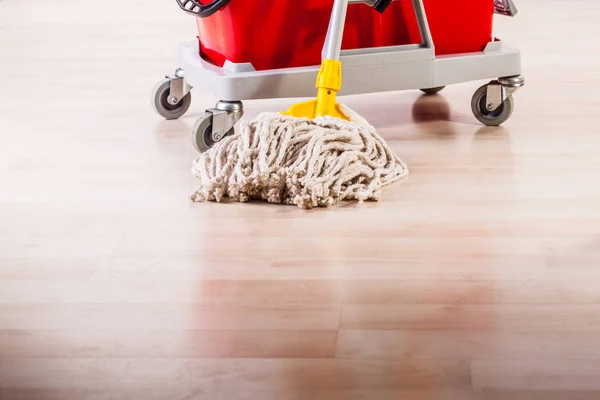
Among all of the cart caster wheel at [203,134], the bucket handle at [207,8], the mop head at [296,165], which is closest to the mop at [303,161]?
the mop head at [296,165]

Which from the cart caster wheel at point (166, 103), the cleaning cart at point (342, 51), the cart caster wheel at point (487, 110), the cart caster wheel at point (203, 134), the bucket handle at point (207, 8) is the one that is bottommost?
the cart caster wheel at point (487, 110)

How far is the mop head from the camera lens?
5.95 ft

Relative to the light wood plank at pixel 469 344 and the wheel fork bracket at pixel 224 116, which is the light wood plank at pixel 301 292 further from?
the wheel fork bracket at pixel 224 116

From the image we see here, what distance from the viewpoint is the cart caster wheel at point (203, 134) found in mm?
2062

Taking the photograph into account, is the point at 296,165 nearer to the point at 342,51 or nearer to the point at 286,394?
the point at 342,51

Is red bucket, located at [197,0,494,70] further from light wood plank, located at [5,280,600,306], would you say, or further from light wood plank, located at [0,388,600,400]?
light wood plank, located at [0,388,600,400]

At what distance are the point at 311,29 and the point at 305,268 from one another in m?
0.74

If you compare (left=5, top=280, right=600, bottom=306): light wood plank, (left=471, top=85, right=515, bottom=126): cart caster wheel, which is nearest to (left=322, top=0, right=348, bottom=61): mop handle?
(left=471, top=85, right=515, bottom=126): cart caster wheel

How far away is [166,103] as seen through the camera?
238 centimetres

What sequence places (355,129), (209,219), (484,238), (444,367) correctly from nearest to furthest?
(444,367), (484,238), (209,219), (355,129)

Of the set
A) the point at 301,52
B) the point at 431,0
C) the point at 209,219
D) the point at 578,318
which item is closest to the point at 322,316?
the point at 578,318

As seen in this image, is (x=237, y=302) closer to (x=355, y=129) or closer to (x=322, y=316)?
(x=322, y=316)

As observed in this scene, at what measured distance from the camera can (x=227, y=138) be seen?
194 cm

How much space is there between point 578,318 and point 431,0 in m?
1.04
